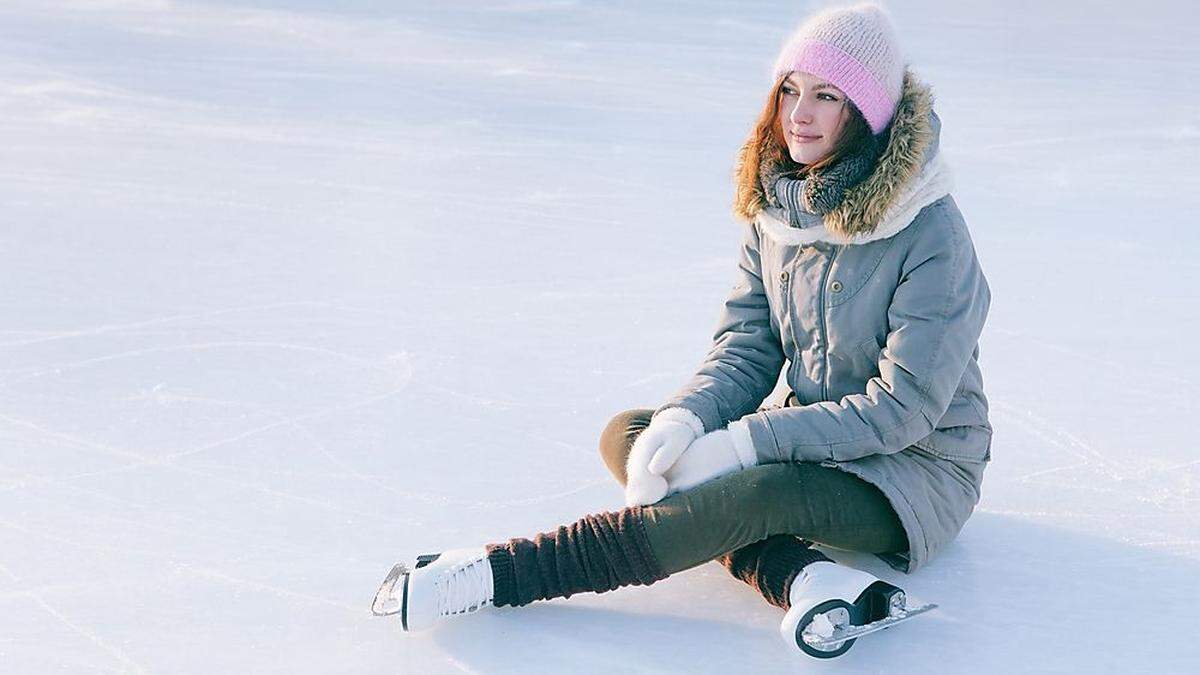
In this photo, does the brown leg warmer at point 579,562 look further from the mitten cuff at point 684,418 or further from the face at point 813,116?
the face at point 813,116

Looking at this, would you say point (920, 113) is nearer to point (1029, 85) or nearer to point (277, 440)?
point (277, 440)

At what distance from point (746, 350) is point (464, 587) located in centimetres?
65

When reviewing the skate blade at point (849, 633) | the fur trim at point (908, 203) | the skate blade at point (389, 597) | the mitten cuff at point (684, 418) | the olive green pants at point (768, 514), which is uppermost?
the fur trim at point (908, 203)

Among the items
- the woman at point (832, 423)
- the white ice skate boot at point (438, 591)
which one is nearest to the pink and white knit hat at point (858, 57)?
the woman at point (832, 423)

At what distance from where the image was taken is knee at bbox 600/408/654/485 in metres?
2.46

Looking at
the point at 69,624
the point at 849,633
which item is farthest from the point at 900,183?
the point at 69,624

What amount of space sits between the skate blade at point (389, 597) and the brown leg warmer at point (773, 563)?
483 millimetres

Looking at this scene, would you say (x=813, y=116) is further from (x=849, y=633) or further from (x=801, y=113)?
(x=849, y=633)

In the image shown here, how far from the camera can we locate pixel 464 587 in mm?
2154

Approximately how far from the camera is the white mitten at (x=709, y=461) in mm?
2234

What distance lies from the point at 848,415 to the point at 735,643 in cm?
37

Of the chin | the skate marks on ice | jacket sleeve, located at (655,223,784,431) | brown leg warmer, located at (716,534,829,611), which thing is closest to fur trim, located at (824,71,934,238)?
the chin

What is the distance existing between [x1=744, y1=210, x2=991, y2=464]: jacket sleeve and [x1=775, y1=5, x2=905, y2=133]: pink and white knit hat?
19 centimetres

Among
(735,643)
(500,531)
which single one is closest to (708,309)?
(500,531)
